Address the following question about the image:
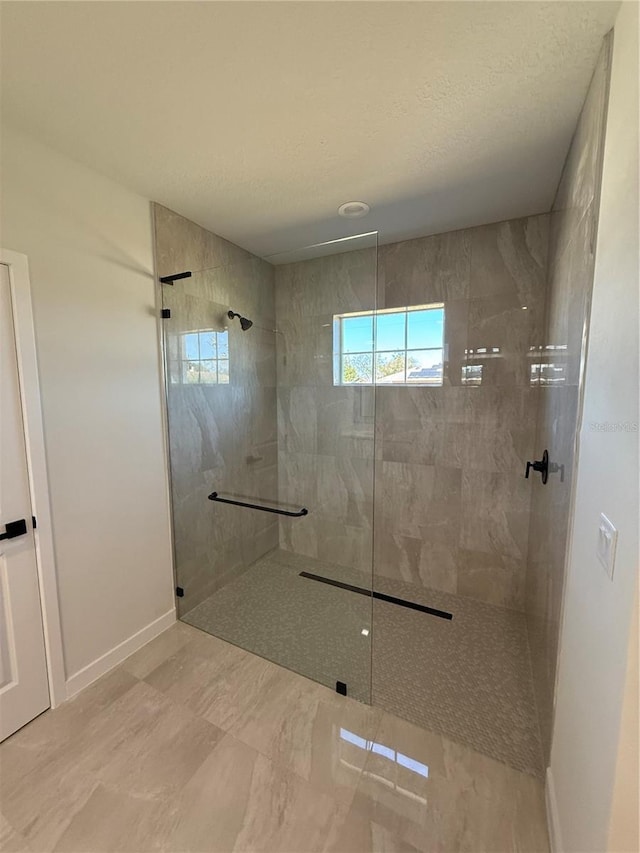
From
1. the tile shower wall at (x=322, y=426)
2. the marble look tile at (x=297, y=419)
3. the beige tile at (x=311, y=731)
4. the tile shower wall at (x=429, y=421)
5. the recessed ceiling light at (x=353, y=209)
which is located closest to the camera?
the beige tile at (x=311, y=731)

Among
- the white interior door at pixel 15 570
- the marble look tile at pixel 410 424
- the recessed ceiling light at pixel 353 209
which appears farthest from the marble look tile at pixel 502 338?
the white interior door at pixel 15 570

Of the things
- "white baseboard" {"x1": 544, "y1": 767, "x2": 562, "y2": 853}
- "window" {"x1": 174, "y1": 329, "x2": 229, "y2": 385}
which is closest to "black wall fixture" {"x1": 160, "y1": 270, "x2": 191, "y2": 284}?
"window" {"x1": 174, "y1": 329, "x2": 229, "y2": 385}

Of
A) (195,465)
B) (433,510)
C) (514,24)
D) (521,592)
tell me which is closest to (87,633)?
(195,465)

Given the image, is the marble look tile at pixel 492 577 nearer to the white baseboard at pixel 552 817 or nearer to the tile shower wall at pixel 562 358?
the tile shower wall at pixel 562 358

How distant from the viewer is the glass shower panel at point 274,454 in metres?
2.31

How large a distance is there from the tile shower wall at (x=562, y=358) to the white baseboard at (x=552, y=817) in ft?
0.51

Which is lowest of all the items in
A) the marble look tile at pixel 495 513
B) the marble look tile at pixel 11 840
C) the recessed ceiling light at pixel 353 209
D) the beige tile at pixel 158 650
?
the beige tile at pixel 158 650

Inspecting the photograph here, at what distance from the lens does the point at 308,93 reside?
1304 mm

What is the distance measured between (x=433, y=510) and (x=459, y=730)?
4.37 feet

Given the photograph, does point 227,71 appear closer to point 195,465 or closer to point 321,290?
point 321,290

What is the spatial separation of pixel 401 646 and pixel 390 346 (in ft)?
6.67

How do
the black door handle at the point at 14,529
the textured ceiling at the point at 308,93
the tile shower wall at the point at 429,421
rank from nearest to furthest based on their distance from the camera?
the textured ceiling at the point at 308,93, the black door handle at the point at 14,529, the tile shower wall at the point at 429,421

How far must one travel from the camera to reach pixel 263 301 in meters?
2.90

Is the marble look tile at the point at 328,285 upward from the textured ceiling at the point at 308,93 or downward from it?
downward
